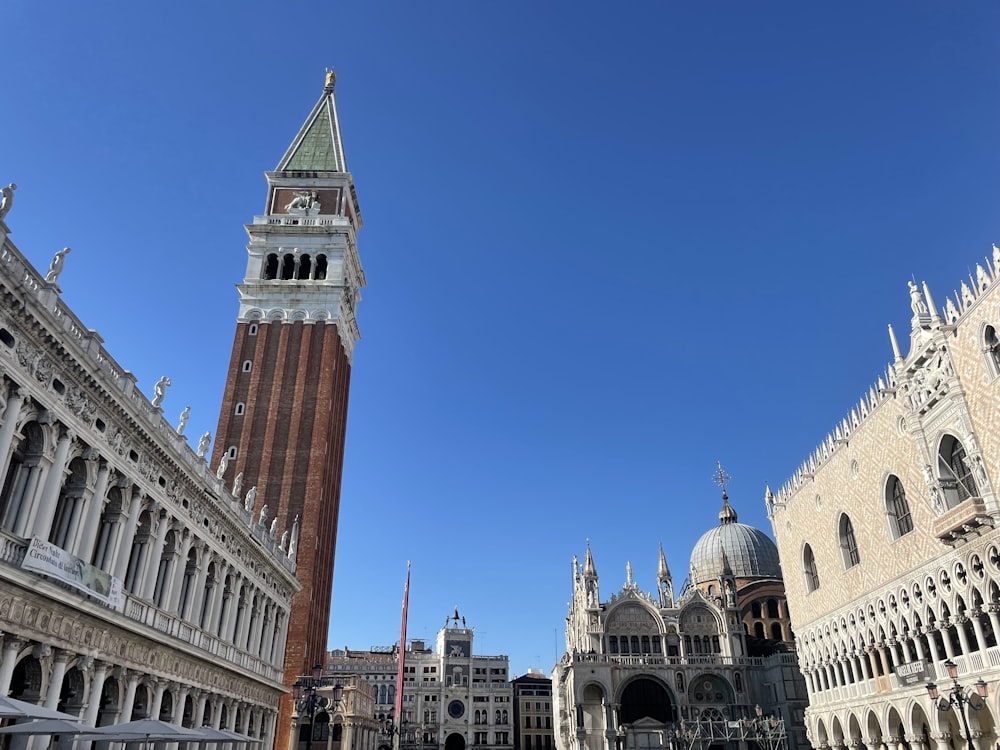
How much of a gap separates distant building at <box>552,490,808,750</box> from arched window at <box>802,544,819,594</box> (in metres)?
13.0

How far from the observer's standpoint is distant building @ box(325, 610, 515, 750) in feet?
301

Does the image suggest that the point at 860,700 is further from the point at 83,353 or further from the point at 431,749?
the point at 431,749

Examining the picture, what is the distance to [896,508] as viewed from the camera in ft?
115

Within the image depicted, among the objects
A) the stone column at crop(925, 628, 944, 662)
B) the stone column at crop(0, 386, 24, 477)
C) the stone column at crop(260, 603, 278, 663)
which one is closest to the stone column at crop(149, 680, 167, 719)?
the stone column at crop(0, 386, 24, 477)

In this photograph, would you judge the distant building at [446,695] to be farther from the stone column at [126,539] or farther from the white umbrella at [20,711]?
the white umbrella at [20,711]

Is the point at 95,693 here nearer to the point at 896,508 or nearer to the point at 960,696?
the point at 960,696

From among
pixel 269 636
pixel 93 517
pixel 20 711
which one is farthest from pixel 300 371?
pixel 20 711

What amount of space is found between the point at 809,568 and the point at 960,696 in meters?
20.7

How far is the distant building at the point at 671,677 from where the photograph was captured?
55.9 meters

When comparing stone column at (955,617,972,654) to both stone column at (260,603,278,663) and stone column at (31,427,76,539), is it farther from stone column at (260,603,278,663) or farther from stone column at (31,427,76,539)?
stone column at (31,427,76,539)

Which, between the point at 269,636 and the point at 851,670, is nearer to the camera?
the point at 269,636

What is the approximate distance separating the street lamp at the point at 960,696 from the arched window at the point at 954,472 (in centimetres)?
615

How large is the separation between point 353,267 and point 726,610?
42.4 metres

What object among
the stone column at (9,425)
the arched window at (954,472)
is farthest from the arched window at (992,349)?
the stone column at (9,425)
